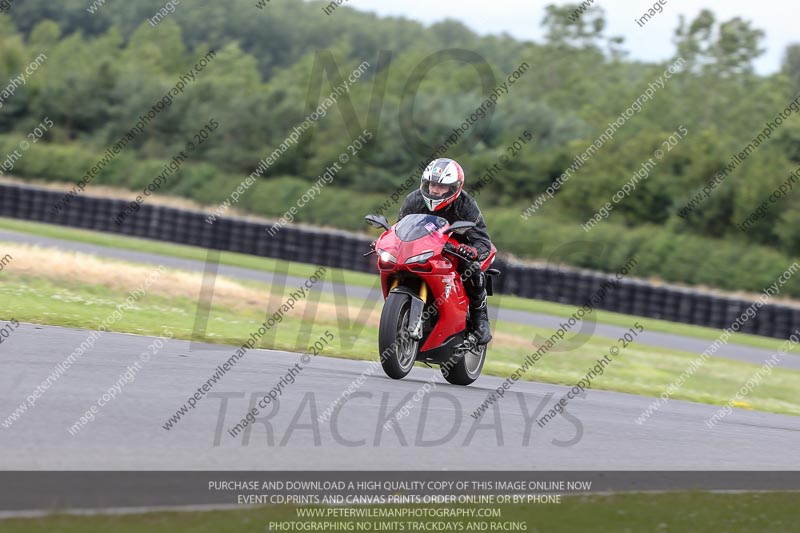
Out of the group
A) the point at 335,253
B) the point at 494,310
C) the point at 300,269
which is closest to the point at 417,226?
the point at 494,310

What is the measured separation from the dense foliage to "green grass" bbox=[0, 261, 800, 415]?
18067mm

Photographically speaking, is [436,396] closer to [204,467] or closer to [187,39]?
[204,467]

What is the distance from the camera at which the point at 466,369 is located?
392 inches

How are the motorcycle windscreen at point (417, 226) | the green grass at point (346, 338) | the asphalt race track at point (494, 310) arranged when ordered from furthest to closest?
the asphalt race track at point (494, 310) < the green grass at point (346, 338) < the motorcycle windscreen at point (417, 226)

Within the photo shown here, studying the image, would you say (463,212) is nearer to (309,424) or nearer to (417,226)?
(417,226)

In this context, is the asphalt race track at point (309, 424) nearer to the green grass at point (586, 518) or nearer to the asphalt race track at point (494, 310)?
the green grass at point (586, 518)

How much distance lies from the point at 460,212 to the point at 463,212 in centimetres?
3

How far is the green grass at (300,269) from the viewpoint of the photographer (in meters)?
23.9

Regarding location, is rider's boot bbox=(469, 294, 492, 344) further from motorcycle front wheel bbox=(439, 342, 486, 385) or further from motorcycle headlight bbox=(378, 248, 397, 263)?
motorcycle headlight bbox=(378, 248, 397, 263)

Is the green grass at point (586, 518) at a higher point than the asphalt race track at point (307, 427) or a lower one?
higher

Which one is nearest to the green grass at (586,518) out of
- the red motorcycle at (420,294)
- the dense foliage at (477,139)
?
the red motorcycle at (420,294)

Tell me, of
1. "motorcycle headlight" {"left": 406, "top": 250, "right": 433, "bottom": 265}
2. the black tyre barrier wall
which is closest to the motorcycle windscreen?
"motorcycle headlight" {"left": 406, "top": 250, "right": 433, "bottom": 265}

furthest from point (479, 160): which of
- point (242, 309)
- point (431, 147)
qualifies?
point (242, 309)

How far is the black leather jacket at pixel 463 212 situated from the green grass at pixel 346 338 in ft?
9.88
